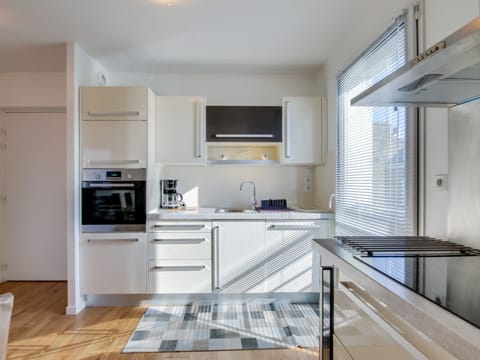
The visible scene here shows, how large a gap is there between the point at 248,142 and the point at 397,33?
171cm

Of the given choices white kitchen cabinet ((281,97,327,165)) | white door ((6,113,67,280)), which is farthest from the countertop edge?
white door ((6,113,67,280))

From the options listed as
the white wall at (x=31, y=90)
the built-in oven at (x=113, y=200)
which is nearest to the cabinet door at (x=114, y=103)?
the built-in oven at (x=113, y=200)

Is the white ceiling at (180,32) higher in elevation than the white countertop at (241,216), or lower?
higher

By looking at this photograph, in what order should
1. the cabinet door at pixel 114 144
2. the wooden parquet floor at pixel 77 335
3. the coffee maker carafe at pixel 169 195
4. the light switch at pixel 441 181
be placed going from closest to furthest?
the light switch at pixel 441 181 < the wooden parquet floor at pixel 77 335 < the cabinet door at pixel 114 144 < the coffee maker carafe at pixel 169 195

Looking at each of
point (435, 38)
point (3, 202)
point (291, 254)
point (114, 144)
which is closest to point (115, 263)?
point (114, 144)

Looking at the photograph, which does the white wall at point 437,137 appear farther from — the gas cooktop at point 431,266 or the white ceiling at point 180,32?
the white ceiling at point 180,32

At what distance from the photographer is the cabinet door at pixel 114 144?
9.44ft

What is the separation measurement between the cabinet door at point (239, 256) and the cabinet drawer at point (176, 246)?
0.15 meters

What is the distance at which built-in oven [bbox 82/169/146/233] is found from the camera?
2.89 metres

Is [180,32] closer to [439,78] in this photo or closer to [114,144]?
[114,144]

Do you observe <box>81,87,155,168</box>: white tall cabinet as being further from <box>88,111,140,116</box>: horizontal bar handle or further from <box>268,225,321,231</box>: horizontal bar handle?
<box>268,225,321,231</box>: horizontal bar handle

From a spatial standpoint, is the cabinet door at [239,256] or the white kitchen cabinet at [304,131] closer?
the cabinet door at [239,256]

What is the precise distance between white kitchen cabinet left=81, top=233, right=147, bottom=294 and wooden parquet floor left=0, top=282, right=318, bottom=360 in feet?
0.69

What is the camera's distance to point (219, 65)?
3.28 metres
